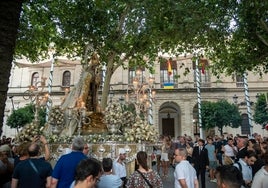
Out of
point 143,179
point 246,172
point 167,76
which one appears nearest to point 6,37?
point 143,179

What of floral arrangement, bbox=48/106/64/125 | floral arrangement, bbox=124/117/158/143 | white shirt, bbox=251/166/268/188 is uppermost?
floral arrangement, bbox=48/106/64/125

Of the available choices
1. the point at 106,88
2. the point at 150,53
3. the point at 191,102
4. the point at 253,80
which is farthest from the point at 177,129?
the point at 106,88

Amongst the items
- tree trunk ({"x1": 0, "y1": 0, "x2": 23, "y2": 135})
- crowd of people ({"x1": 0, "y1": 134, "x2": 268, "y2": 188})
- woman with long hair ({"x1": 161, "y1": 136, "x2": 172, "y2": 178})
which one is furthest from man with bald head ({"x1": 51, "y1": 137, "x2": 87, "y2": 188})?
woman with long hair ({"x1": 161, "y1": 136, "x2": 172, "y2": 178})

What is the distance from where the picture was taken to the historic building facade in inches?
1406

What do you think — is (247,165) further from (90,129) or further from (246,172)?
(90,129)

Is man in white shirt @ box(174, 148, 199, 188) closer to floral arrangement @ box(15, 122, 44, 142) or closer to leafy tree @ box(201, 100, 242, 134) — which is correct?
floral arrangement @ box(15, 122, 44, 142)

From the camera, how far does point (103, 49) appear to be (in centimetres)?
1399

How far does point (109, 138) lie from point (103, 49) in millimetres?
6424

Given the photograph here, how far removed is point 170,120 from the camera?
4041cm

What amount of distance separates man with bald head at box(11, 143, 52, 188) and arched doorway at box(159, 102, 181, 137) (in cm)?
3516

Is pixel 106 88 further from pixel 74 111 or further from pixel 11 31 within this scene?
pixel 11 31

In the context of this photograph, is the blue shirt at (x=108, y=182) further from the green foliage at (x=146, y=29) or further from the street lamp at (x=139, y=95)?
the street lamp at (x=139, y=95)

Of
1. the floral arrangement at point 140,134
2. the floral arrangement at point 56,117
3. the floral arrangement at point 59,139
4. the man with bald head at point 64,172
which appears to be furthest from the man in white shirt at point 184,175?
the floral arrangement at point 56,117

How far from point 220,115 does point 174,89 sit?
27.6ft
